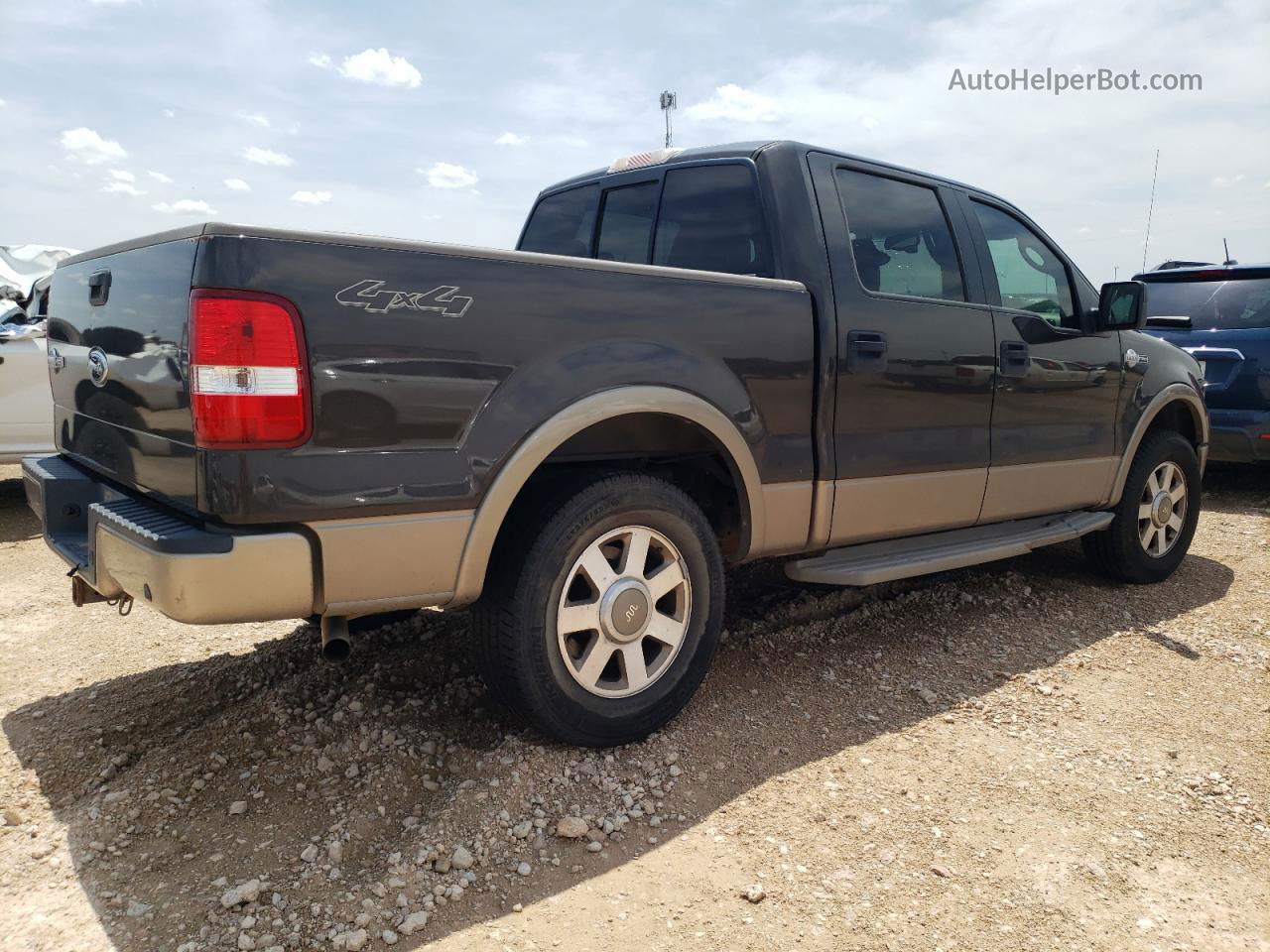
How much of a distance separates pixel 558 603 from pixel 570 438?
0.48 m

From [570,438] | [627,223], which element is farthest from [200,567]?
[627,223]

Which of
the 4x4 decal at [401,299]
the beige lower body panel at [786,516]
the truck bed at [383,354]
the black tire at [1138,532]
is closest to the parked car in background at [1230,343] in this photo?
the black tire at [1138,532]

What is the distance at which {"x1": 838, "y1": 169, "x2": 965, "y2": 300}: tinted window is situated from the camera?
11.6 feet

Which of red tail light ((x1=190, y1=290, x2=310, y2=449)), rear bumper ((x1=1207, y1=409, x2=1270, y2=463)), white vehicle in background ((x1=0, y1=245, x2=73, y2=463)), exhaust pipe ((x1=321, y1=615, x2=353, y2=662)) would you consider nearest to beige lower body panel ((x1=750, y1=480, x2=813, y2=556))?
exhaust pipe ((x1=321, y1=615, x2=353, y2=662))

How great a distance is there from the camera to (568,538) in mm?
2660

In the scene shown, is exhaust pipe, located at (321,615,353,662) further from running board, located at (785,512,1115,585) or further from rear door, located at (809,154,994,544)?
rear door, located at (809,154,994,544)

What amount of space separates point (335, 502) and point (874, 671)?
2.24 metres

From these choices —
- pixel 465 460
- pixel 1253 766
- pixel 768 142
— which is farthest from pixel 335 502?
pixel 1253 766

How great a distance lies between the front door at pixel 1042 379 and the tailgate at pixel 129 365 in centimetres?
309

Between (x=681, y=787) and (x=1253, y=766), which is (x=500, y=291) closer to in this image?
(x=681, y=787)

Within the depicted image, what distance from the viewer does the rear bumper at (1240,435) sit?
6768 mm

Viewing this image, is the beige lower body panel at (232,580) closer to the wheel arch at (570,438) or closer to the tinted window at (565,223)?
the wheel arch at (570,438)

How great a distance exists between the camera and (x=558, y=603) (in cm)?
268

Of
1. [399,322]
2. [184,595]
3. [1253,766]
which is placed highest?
[399,322]
